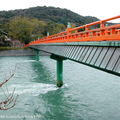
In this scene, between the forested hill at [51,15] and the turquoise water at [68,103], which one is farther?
the forested hill at [51,15]

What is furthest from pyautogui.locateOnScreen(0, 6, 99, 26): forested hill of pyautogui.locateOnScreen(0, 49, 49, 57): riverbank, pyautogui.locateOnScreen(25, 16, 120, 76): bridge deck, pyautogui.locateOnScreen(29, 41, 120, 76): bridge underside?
pyautogui.locateOnScreen(25, 16, 120, 76): bridge deck

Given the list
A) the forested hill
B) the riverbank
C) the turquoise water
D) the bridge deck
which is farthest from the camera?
the forested hill

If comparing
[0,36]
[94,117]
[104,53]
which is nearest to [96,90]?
[94,117]

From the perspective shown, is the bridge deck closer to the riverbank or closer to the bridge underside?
the bridge underside

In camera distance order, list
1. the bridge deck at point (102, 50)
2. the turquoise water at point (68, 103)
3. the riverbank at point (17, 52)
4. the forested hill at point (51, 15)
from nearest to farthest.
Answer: the bridge deck at point (102, 50), the turquoise water at point (68, 103), the riverbank at point (17, 52), the forested hill at point (51, 15)

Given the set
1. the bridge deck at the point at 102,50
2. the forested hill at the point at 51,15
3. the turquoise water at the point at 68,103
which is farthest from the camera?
the forested hill at the point at 51,15

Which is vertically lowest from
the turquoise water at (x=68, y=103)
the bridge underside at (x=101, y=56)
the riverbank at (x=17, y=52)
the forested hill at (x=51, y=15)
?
the turquoise water at (x=68, y=103)

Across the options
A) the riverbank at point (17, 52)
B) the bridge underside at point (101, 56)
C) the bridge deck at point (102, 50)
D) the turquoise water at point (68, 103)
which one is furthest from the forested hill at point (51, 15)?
the bridge deck at point (102, 50)

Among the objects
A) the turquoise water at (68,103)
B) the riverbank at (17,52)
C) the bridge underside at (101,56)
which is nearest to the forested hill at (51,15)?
the riverbank at (17,52)

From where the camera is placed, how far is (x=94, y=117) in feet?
39.9

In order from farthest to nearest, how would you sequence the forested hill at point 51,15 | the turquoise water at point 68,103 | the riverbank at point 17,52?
the forested hill at point 51,15, the riverbank at point 17,52, the turquoise water at point 68,103

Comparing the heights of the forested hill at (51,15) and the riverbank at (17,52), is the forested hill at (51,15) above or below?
above

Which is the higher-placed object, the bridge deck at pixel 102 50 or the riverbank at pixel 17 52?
the bridge deck at pixel 102 50

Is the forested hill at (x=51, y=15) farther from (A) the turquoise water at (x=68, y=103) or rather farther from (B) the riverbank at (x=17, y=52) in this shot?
(A) the turquoise water at (x=68, y=103)
